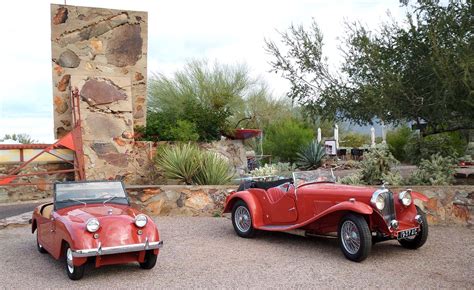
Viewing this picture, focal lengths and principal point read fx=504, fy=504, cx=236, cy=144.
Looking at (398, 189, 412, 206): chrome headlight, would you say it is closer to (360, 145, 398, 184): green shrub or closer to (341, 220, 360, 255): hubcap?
(341, 220, 360, 255): hubcap

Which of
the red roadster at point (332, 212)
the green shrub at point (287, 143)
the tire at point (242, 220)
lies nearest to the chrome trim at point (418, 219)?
the red roadster at point (332, 212)

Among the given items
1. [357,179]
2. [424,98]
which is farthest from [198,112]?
[424,98]

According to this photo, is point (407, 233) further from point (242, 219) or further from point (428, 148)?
point (428, 148)

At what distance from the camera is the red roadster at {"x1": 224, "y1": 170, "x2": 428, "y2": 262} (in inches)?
268

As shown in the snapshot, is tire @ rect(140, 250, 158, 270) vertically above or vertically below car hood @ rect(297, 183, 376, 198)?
below

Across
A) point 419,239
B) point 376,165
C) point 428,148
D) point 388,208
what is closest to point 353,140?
point 428,148

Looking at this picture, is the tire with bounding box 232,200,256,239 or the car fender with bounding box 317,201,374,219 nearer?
the car fender with bounding box 317,201,374,219

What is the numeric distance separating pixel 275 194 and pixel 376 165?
3665mm

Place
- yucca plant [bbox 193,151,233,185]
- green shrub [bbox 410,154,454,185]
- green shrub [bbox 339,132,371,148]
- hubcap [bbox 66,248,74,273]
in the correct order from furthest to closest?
1. green shrub [bbox 339,132,371,148]
2. yucca plant [bbox 193,151,233,185]
3. green shrub [bbox 410,154,454,185]
4. hubcap [bbox 66,248,74,273]

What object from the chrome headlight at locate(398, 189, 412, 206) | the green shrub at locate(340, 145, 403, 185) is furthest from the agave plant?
the chrome headlight at locate(398, 189, 412, 206)

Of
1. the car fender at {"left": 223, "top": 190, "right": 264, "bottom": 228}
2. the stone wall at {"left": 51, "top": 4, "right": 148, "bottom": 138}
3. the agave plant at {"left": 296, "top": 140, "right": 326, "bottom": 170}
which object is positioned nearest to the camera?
the car fender at {"left": 223, "top": 190, "right": 264, "bottom": 228}

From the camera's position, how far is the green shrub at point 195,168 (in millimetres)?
11656

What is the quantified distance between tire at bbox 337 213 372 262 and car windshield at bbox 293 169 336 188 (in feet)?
3.93

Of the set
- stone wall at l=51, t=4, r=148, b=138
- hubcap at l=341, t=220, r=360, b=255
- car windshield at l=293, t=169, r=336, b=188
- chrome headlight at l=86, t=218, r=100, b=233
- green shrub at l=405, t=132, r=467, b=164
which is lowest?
hubcap at l=341, t=220, r=360, b=255
